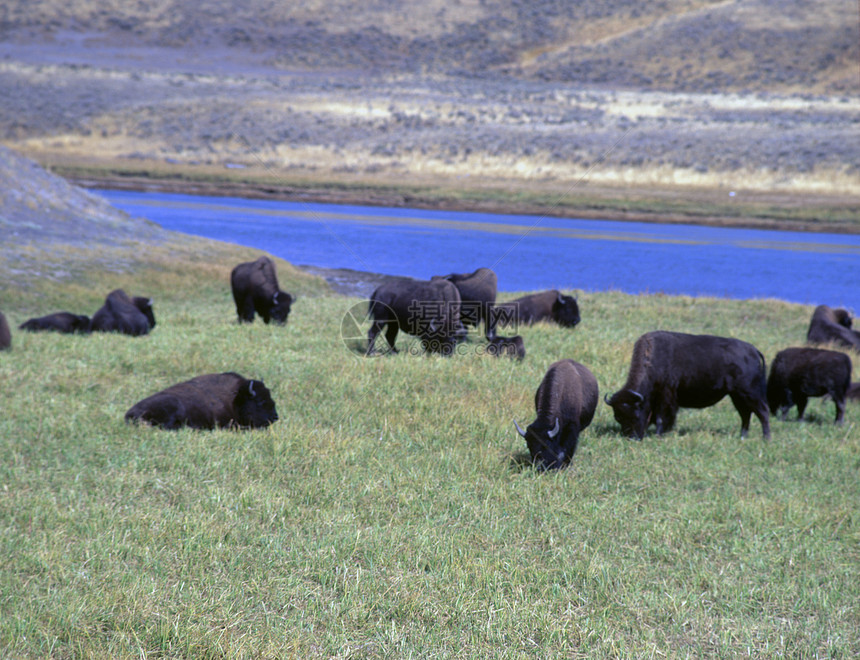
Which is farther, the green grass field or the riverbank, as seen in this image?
the riverbank

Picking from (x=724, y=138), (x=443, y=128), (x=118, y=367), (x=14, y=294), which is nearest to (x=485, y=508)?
(x=118, y=367)

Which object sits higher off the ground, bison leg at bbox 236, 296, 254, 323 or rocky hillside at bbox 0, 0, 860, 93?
rocky hillside at bbox 0, 0, 860, 93

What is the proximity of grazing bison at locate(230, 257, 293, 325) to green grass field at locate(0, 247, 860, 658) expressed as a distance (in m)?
4.48

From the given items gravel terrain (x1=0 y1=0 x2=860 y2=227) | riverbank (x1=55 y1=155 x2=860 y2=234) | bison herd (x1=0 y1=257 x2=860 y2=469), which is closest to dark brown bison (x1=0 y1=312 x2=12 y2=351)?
bison herd (x1=0 y1=257 x2=860 y2=469)

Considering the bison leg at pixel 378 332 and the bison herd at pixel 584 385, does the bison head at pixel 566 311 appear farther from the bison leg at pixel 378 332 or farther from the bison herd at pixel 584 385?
the bison leg at pixel 378 332

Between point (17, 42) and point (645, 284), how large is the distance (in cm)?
11656

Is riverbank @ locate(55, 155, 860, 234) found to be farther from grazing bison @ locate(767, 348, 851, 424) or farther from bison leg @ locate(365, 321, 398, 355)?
grazing bison @ locate(767, 348, 851, 424)

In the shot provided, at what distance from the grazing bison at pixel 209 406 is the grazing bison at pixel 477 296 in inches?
260

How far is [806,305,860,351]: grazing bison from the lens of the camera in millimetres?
16047

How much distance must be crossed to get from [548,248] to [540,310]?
2158 cm

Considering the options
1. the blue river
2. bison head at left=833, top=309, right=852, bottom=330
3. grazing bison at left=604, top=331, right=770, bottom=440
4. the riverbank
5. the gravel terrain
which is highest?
the gravel terrain

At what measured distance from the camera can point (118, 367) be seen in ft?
37.4

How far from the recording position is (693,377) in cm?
974

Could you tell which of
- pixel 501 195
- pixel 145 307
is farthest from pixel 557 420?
pixel 501 195
